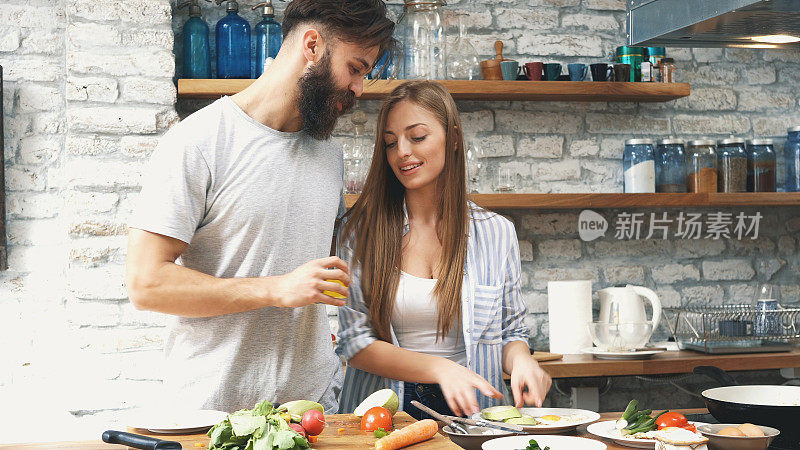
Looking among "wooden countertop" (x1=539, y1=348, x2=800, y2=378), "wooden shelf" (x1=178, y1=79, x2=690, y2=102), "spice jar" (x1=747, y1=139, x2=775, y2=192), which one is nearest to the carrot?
"wooden countertop" (x1=539, y1=348, x2=800, y2=378)

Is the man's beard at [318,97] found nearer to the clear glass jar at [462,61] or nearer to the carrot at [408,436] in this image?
the carrot at [408,436]

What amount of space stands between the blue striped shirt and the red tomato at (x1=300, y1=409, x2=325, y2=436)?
54 cm

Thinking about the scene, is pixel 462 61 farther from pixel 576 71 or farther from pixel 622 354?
pixel 622 354

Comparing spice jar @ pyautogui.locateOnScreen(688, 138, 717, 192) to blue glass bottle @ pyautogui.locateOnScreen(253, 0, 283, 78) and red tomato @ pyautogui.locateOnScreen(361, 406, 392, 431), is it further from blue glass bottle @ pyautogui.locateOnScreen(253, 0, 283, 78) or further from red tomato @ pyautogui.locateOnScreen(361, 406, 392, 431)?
red tomato @ pyautogui.locateOnScreen(361, 406, 392, 431)

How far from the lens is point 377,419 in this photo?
5.15ft

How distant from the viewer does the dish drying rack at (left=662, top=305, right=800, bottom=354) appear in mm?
3494

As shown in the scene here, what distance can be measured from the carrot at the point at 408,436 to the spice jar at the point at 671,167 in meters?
2.64

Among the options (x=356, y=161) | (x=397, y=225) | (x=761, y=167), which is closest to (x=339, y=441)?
(x=397, y=225)

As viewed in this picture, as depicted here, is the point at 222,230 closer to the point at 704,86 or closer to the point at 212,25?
the point at 212,25

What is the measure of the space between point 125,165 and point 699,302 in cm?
284

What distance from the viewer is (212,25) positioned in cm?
358

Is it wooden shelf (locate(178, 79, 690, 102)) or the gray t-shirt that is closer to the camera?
the gray t-shirt

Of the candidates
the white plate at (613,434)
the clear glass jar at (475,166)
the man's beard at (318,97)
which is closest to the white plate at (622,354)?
the clear glass jar at (475,166)

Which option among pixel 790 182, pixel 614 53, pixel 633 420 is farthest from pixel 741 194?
pixel 633 420
